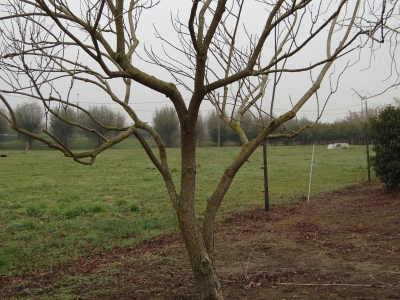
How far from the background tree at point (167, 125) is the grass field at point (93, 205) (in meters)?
38.0

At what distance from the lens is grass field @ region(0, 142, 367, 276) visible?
6867 millimetres

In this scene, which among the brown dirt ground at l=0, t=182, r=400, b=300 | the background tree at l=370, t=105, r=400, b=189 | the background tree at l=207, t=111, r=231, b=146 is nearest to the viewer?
the brown dirt ground at l=0, t=182, r=400, b=300

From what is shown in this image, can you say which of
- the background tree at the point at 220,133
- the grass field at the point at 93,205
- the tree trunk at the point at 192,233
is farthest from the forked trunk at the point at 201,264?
the background tree at the point at 220,133

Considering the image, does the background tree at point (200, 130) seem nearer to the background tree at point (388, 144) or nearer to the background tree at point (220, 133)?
the background tree at point (220, 133)

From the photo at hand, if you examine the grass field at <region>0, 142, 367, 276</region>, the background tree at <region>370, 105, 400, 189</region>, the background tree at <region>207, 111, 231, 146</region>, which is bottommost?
the grass field at <region>0, 142, 367, 276</region>

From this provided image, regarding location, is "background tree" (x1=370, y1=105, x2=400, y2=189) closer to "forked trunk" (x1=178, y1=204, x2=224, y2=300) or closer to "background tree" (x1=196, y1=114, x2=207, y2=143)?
"forked trunk" (x1=178, y1=204, x2=224, y2=300)

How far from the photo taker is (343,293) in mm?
3945

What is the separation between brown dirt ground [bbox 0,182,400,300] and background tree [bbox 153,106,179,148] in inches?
1956

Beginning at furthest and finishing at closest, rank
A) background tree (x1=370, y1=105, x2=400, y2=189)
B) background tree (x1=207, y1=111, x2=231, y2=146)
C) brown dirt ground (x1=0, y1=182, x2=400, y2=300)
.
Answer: background tree (x1=207, y1=111, x2=231, y2=146)
background tree (x1=370, y1=105, x2=400, y2=189)
brown dirt ground (x1=0, y1=182, x2=400, y2=300)

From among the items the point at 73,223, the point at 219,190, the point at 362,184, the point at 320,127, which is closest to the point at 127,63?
the point at 219,190

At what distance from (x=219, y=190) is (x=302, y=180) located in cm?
1392

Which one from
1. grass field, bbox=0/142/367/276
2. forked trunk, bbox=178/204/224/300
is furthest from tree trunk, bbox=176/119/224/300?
grass field, bbox=0/142/367/276

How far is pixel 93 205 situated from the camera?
1003cm

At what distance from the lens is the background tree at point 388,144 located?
11867 mm
